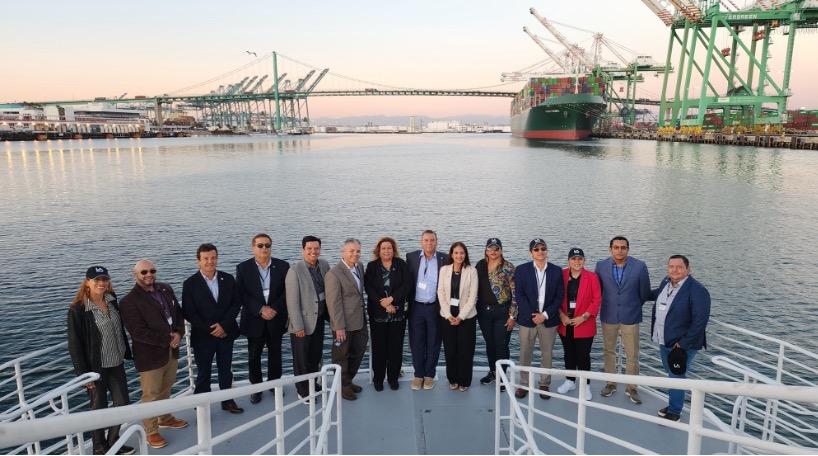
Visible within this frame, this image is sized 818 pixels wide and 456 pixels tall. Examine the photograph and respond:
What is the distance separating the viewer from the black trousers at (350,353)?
16.1 feet

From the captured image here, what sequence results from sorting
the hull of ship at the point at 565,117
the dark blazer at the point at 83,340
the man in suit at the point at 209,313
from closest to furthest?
the dark blazer at the point at 83,340, the man in suit at the point at 209,313, the hull of ship at the point at 565,117

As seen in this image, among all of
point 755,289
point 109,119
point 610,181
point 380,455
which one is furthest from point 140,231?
point 109,119

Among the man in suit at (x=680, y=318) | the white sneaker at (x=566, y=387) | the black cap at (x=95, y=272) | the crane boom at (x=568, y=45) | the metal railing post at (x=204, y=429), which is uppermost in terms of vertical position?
the crane boom at (x=568, y=45)

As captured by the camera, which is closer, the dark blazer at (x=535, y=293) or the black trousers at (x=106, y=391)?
the black trousers at (x=106, y=391)

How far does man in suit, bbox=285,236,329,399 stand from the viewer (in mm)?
4766

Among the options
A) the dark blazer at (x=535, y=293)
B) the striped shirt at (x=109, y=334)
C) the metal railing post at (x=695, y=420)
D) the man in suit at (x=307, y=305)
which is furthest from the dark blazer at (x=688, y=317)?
the striped shirt at (x=109, y=334)

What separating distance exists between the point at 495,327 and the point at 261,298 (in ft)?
7.88

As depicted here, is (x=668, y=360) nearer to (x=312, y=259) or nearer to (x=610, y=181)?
(x=312, y=259)

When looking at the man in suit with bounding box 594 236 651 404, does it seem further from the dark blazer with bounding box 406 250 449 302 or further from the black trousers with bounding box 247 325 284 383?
the black trousers with bounding box 247 325 284 383

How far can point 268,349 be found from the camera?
5180mm

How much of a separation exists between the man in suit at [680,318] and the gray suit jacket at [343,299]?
2869 mm

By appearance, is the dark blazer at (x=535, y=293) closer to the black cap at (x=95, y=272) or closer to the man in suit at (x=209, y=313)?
the man in suit at (x=209, y=313)

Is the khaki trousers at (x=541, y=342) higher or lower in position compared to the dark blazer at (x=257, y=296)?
lower

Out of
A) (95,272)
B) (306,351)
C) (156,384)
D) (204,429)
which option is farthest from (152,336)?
(204,429)
